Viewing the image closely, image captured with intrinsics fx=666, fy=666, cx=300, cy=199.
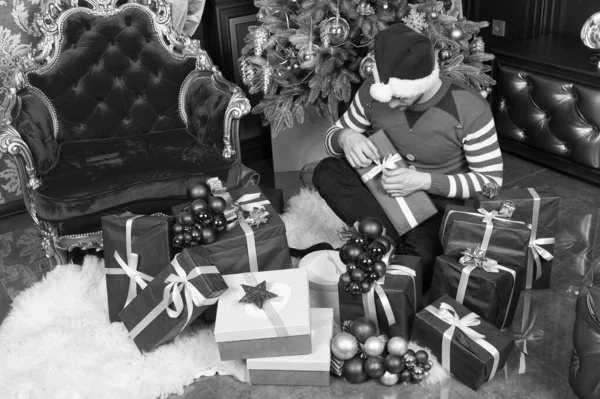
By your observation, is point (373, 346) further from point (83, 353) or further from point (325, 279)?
point (83, 353)

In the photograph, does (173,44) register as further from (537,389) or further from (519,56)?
(537,389)

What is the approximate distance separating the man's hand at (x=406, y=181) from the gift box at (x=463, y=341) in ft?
1.57

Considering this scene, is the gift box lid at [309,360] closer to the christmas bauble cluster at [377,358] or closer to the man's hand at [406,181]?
the christmas bauble cluster at [377,358]

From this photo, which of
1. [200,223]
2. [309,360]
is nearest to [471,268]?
[309,360]

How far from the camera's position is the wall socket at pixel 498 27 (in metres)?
3.89

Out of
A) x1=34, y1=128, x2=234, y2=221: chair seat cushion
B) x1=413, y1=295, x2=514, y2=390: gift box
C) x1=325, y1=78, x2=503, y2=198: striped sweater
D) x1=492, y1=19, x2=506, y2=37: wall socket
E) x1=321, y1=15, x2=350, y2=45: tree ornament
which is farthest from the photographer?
x1=492, y1=19, x2=506, y2=37: wall socket

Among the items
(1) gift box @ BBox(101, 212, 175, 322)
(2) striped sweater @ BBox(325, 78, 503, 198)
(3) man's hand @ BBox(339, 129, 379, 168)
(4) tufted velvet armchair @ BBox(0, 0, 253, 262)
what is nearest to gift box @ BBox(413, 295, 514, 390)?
(2) striped sweater @ BBox(325, 78, 503, 198)

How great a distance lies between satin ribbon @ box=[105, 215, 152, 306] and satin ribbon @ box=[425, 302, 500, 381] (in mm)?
979

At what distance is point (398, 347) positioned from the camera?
2045 mm

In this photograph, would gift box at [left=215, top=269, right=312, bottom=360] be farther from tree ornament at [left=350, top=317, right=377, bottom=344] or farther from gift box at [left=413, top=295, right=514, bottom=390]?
gift box at [left=413, top=295, right=514, bottom=390]

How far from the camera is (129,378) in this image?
2119 mm

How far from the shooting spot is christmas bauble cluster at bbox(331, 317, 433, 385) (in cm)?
204

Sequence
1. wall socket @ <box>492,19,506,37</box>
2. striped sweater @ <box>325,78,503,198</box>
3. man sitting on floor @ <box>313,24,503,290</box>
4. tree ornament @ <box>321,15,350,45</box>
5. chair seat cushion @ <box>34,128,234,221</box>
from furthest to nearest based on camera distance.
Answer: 1. wall socket @ <box>492,19,506,37</box>
2. tree ornament @ <box>321,15,350,45</box>
3. chair seat cushion @ <box>34,128,234,221</box>
4. striped sweater @ <box>325,78,503,198</box>
5. man sitting on floor @ <box>313,24,503,290</box>

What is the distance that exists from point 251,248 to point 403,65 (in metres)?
0.81
